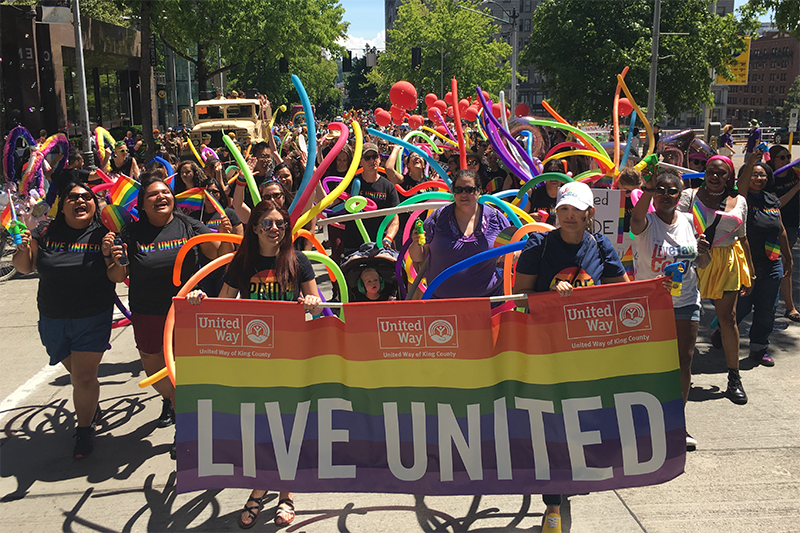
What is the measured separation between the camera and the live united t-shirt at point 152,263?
4.63 meters

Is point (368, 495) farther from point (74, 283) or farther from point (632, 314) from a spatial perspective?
point (74, 283)

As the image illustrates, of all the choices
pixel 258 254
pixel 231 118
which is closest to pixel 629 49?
pixel 231 118

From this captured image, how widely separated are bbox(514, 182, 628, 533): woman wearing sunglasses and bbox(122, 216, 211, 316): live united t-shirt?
91.6 inches

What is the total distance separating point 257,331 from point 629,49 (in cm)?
2655

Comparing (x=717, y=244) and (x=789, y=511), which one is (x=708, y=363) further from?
(x=789, y=511)

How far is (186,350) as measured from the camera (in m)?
3.63

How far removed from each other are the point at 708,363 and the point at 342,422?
4135mm

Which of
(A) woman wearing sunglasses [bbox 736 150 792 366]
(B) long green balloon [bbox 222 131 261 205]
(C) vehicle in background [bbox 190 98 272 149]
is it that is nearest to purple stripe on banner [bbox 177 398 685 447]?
(B) long green balloon [bbox 222 131 261 205]

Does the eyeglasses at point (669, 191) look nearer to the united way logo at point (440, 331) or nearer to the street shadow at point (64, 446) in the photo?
the united way logo at point (440, 331)

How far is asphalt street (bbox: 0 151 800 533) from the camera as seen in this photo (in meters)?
3.85

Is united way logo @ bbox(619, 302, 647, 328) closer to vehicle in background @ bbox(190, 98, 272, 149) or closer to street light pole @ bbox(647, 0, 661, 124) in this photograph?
street light pole @ bbox(647, 0, 661, 124)

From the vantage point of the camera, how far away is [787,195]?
7.38 metres

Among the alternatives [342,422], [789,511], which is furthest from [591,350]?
[789,511]

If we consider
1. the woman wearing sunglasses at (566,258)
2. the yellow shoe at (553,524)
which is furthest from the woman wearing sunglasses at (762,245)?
the yellow shoe at (553,524)
